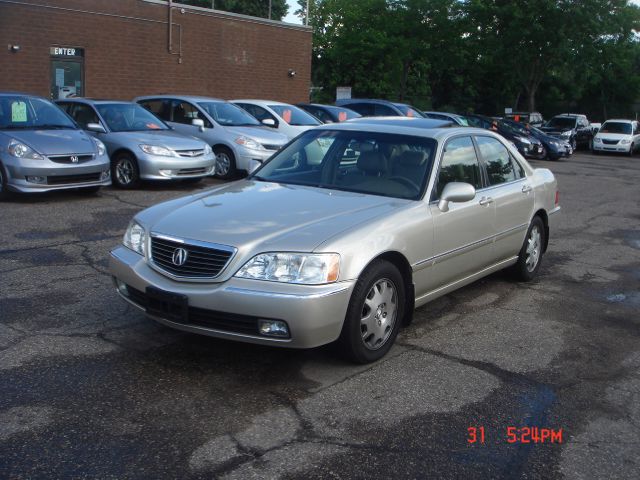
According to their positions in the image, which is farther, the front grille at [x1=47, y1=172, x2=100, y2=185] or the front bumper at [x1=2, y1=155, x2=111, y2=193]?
the front grille at [x1=47, y1=172, x2=100, y2=185]

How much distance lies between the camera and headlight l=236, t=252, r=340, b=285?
4.36m

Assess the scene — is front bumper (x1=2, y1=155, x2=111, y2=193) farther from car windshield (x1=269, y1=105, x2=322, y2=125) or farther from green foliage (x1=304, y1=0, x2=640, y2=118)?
green foliage (x1=304, y1=0, x2=640, y2=118)

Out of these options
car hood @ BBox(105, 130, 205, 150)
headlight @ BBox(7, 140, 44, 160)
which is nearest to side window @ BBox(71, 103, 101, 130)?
car hood @ BBox(105, 130, 205, 150)

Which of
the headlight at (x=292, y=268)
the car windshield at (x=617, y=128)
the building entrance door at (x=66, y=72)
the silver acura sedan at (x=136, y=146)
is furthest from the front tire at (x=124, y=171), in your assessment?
the car windshield at (x=617, y=128)

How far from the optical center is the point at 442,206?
548 centimetres

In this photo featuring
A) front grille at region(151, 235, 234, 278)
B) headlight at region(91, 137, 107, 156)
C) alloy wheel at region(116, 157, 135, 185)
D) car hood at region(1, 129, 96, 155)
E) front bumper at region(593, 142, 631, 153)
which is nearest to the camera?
front grille at region(151, 235, 234, 278)

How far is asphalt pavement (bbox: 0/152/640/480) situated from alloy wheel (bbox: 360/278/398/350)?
190 millimetres

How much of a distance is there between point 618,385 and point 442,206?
5.56ft

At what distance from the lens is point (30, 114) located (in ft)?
36.7

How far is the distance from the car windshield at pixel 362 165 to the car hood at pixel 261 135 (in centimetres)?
787

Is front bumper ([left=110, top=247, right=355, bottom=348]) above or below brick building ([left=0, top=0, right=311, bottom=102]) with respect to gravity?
below

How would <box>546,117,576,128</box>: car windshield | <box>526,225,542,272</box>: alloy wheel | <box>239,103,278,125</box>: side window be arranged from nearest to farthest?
1. <box>526,225,542,272</box>: alloy wheel
2. <box>239,103,278,125</box>: side window
3. <box>546,117,576,128</box>: car windshield

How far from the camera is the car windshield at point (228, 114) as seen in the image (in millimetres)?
14531

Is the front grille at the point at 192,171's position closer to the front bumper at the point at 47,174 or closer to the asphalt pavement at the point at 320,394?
the front bumper at the point at 47,174
